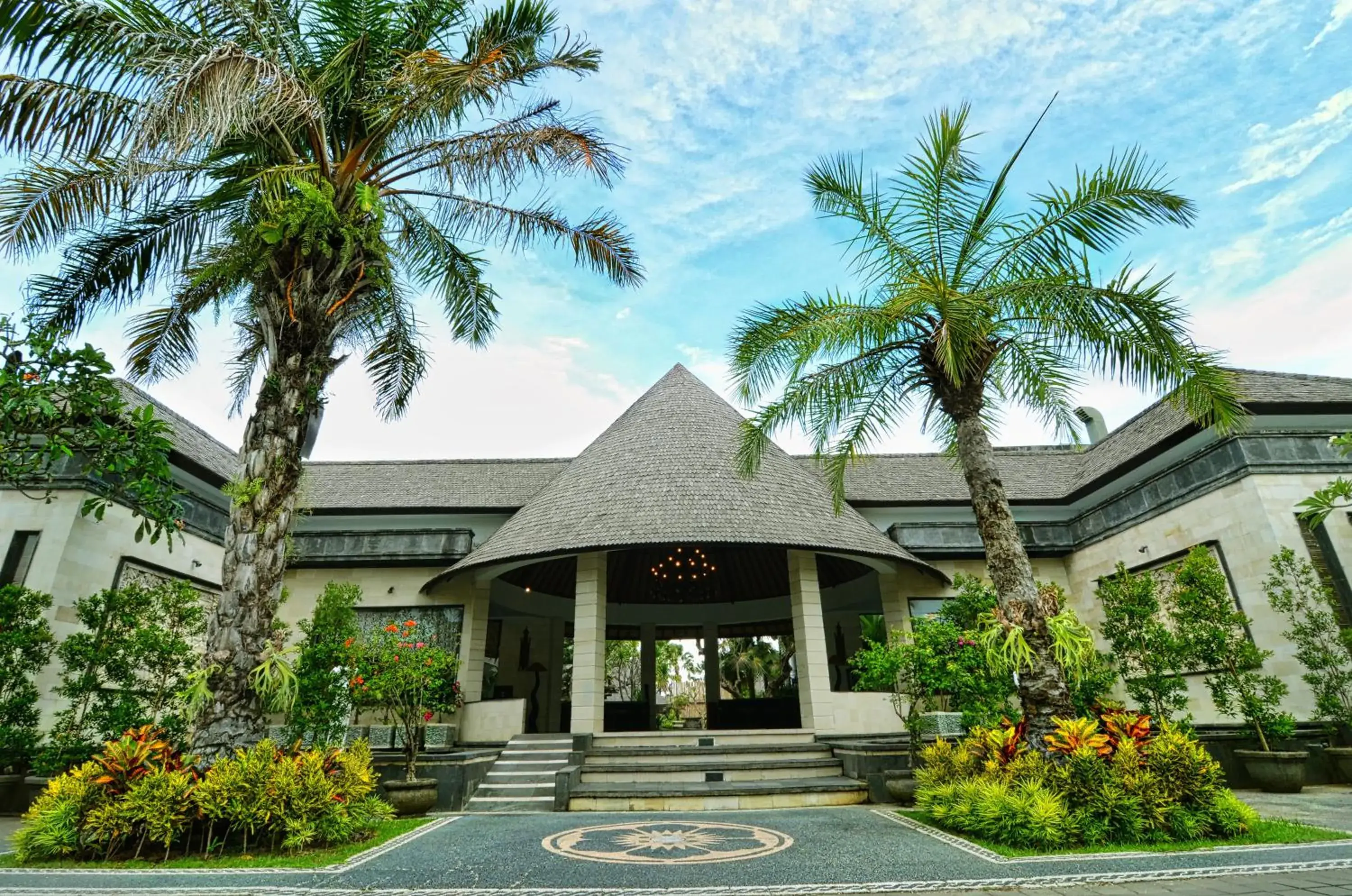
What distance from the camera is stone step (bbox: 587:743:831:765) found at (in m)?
10.3

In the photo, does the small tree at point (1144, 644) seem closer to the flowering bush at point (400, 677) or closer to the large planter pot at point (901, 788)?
the large planter pot at point (901, 788)

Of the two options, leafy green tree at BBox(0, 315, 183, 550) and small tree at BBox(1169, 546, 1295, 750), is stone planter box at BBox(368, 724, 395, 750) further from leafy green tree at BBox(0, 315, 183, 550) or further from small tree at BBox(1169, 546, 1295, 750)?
small tree at BBox(1169, 546, 1295, 750)

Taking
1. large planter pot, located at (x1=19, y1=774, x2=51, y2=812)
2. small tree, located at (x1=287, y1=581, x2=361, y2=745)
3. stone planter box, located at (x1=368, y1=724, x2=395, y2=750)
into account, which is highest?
small tree, located at (x1=287, y1=581, x2=361, y2=745)

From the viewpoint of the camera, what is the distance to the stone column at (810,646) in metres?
12.1

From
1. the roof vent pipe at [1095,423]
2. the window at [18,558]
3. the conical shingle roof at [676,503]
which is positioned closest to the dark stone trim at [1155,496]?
the conical shingle roof at [676,503]

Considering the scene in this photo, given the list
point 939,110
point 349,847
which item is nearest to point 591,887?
point 349,847

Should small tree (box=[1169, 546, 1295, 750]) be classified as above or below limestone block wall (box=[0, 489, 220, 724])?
below

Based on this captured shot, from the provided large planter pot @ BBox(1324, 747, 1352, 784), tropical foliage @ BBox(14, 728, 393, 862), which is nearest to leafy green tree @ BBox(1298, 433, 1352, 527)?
large planter pot @ BBox(1324, 747, 1352, 784)

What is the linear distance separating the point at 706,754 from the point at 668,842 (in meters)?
4.64

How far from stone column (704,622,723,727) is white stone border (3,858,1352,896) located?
45.8 feet

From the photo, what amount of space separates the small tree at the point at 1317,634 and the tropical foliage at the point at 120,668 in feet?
57.3

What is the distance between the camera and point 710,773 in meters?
9.66

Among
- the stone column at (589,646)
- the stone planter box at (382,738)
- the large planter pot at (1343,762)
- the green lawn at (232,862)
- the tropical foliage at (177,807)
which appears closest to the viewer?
the green lawn at (232,862)

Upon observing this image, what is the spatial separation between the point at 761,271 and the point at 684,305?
263 cm
